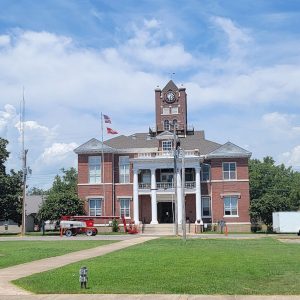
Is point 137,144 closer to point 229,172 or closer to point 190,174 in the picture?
point 190,174

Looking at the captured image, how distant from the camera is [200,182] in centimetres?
6606

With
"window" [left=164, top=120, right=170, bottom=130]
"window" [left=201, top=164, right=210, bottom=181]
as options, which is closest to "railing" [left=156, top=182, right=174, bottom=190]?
"window" [left=201, top=164, right=210, bottom=181]

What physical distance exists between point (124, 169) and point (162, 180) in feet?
16.2

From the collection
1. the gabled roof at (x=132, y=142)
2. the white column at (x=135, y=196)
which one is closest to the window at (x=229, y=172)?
the gabled roof at (x=132, y=142)

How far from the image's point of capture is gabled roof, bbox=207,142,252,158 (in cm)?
6499

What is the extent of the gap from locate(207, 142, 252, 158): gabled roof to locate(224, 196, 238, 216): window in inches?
197

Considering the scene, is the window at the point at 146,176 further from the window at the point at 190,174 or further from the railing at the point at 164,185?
the window at the point at 190,174

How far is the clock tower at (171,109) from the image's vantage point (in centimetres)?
7650

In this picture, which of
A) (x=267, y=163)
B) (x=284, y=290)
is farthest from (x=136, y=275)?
(x=267, y=163)

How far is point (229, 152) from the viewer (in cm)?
6525

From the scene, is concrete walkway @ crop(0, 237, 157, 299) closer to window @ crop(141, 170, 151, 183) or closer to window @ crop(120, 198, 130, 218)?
window @ crop(120, 198, 130, 218)

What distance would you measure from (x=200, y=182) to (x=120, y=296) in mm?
53175

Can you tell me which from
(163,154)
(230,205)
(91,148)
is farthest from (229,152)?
(91,148)

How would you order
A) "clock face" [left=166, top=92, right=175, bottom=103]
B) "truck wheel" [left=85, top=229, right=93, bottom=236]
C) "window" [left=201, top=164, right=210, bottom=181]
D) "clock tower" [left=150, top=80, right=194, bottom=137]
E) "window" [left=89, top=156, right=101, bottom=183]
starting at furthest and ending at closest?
"clock face" [left=166, top=92, right=175, bottom=103], "clock tower" [left=150, top=80, right=194, bottom=137], "window" [left=89, top=156, right=101, bottom=183], "window" [left=201, top=164, right=210, bottom=181], "truck wheel" [left=85, top=229, right=93, bottom=236]
